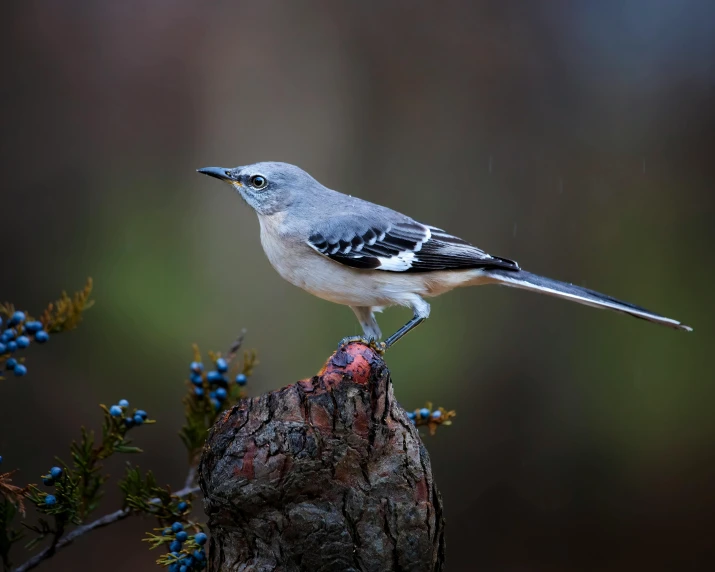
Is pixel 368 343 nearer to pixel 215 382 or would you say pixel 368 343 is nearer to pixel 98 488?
pixel 215 382

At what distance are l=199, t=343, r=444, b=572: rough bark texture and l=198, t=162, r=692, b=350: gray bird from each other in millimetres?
541

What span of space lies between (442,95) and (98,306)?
6.10ft

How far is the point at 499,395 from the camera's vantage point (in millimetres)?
3133

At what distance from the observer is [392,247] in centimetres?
193

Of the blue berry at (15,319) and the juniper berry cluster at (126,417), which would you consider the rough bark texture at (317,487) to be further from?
the blue berry at (15,319)

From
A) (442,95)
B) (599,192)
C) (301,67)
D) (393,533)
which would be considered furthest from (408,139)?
(393,533)

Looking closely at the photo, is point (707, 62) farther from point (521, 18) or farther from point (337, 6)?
point (337, 6)

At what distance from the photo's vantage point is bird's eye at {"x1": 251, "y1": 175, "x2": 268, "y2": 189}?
199cm

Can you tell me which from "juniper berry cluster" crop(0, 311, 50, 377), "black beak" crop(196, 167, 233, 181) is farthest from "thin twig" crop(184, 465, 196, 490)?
"black beak" crop(196, 167, 233, 181)

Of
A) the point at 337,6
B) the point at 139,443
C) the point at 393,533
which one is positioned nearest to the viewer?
the point at 393,533

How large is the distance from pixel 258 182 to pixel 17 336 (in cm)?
82

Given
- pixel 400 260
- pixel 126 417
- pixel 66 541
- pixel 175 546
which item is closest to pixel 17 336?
pixel 126 417

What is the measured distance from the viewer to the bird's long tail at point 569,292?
1812 mm

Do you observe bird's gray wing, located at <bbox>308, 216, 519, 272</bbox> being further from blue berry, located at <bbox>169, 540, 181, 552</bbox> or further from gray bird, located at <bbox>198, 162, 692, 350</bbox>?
blue berry, located at <bbox>169, 540, 181, 552</bbox>
